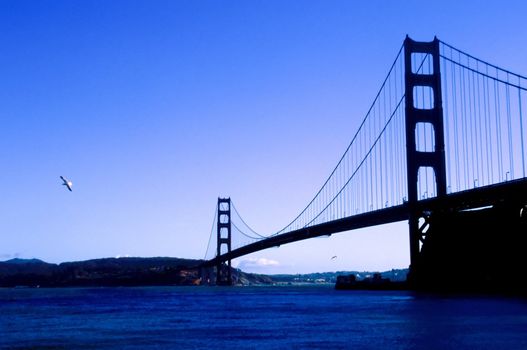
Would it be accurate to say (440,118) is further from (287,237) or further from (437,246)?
(287,237)

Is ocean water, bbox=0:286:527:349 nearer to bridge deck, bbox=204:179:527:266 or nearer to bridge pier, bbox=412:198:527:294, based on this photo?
bridge deck, bbox=204:179:527:266

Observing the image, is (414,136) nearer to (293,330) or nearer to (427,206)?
(427,206)

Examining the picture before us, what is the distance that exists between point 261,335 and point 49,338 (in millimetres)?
6328

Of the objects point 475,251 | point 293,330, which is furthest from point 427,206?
point 293,330

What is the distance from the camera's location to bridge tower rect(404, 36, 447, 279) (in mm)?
53656

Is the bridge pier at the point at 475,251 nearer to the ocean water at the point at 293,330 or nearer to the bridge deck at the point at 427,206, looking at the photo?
the bridge deck at the point at 427,206

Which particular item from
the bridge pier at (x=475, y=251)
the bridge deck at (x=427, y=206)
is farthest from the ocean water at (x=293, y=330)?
the bridge pier at (x=475, y=251)

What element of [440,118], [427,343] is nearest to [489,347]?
[427,343]

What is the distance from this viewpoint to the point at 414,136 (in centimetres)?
5575

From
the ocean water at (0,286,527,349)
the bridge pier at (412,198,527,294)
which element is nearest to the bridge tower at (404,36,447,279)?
the bridge pier at (412,198,527,294)

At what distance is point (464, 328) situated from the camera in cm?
2366

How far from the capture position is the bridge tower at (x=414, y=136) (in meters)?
53.7

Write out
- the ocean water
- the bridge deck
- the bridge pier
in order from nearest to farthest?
1. the ocean water
2. the bridge deck
3. the bridge pier

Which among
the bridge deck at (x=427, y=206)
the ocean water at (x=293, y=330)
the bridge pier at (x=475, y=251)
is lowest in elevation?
the ocean water at (x=293, y=330)
